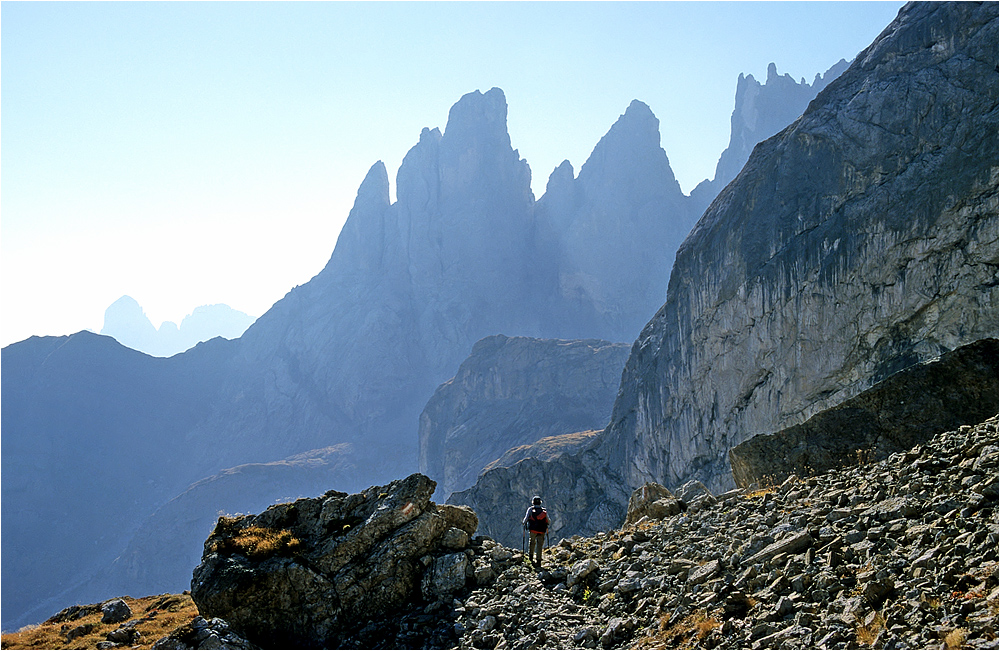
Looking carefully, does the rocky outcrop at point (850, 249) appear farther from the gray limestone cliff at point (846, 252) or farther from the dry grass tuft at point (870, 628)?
the dry grass tuft at point (870, 628)

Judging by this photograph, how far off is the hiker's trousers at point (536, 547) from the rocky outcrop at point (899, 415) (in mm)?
8424

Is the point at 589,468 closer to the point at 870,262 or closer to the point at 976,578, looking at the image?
the point at 870,262

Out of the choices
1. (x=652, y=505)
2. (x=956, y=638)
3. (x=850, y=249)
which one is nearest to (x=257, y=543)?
(x=652, y=505)

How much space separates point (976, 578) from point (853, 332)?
2427 inches

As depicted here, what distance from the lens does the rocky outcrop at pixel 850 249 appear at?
58.5m

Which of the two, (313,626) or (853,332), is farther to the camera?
(853,332)

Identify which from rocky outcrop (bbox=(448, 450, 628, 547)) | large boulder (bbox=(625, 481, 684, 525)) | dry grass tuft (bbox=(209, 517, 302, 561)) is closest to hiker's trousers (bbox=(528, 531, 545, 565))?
large boulder (bbox=(625, 481, 684, 525))

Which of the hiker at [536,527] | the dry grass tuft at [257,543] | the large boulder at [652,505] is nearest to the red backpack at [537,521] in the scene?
the hiker at [536,527]

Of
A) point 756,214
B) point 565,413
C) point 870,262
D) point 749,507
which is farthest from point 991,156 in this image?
point 565,413

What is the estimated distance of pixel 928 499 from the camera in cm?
1316

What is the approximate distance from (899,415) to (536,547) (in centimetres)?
1238

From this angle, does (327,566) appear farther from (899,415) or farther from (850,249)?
(850,249)

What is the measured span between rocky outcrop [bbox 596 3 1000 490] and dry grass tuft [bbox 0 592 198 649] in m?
58.7

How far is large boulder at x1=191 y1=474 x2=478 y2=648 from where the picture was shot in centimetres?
1777
